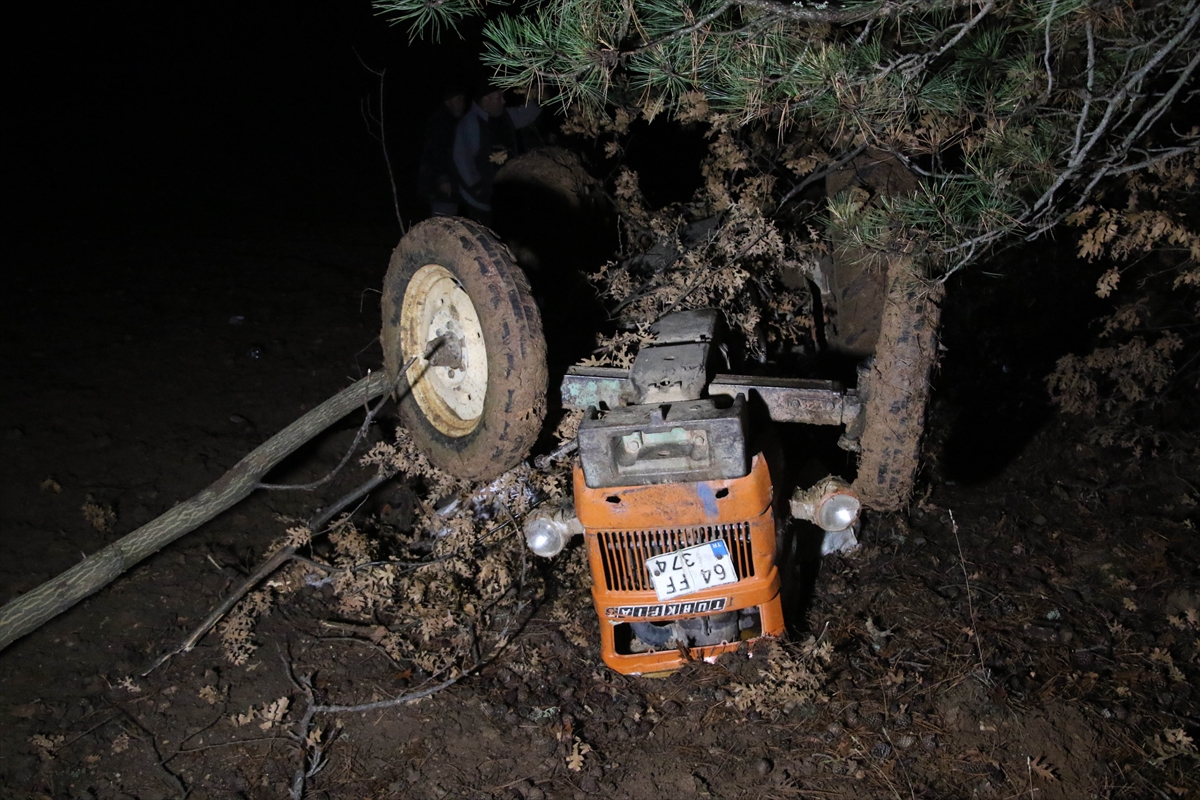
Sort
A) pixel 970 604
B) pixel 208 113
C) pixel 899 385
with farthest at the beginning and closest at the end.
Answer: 1. pixel 208 113
2. pixel 970 604
3. pixel 899 385

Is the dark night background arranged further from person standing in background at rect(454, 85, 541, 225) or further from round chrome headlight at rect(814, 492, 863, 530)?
round chrome headlight at rect(814, 492, 863, 530)

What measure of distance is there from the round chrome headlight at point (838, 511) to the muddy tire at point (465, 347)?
1.19 m

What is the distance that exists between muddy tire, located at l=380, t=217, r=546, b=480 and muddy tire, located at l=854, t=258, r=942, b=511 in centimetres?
129

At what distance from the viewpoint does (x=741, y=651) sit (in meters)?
3.69

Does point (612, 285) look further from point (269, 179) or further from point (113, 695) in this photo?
point (269, 179)

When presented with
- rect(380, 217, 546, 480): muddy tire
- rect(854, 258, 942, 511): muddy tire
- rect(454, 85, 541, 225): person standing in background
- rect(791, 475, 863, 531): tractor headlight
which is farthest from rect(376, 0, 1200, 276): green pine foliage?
rect(454, 85, 541, 225): person standing in background

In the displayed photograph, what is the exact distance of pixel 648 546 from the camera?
327 centimetres

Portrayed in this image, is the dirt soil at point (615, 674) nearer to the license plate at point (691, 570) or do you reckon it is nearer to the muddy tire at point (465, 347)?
the license plate at point (691, 570)

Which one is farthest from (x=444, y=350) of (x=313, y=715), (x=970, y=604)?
(x=970, y=604)

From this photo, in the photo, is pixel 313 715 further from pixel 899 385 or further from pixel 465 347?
pixel 899 385

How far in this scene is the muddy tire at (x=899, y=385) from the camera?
3.09 metres

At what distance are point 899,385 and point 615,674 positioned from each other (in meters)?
1.88

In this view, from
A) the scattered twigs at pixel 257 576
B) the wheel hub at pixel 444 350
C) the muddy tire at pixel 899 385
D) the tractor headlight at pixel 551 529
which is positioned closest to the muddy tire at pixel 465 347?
the wheel hub at pixel 444 350

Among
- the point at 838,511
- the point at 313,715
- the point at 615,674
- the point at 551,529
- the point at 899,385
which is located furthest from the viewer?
the point at 615,674
